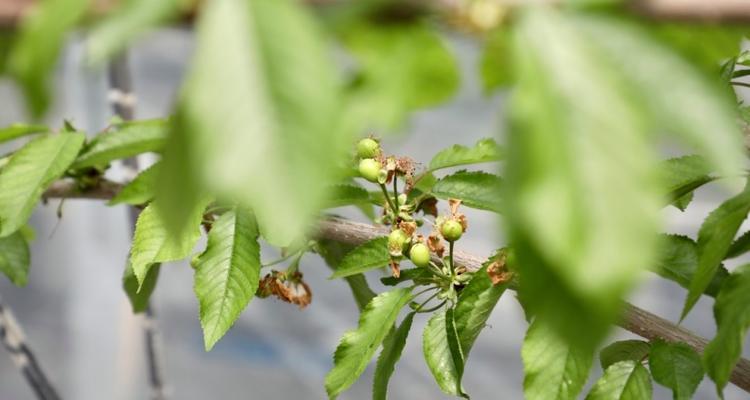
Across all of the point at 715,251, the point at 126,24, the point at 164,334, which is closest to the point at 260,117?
the point at 126,24

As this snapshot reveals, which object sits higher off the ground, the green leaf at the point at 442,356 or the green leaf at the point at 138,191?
the green leaf at the point at 138,191

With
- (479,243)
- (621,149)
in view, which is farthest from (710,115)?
(479,243)

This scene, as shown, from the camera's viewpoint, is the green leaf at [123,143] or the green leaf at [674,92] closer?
the green leaf at [674,92]

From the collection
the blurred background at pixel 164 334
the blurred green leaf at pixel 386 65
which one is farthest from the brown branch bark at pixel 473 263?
the blurred background at pixel 164 334

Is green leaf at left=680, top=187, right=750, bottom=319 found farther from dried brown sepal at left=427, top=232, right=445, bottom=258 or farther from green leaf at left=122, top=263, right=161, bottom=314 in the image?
green leaf at left=122, top=263, right=161, bottom=314

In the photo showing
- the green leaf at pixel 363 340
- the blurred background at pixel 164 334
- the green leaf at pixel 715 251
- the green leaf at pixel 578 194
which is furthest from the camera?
the blurred background at pixel 164 334

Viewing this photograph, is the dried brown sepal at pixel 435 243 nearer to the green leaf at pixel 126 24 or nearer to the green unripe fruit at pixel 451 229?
the green unripe fruit at pixel 451 229

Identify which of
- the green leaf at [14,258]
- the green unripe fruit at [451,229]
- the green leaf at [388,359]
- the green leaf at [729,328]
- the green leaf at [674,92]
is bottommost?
the green leaf at [14,258]

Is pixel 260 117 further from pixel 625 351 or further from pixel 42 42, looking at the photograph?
pixel 625 351
